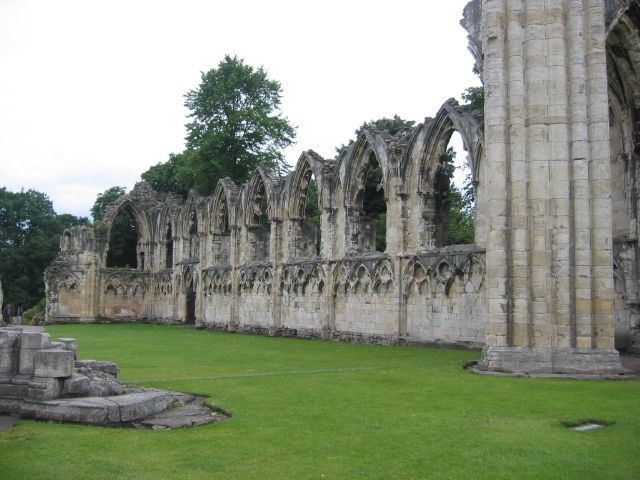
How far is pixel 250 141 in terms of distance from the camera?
3912 cm

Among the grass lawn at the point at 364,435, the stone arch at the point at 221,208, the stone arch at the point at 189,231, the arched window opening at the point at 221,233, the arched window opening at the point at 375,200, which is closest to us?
the grass lawn at the point at 364,435

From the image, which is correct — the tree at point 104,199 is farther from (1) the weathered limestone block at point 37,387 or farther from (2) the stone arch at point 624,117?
(1) the weathered limestone block at point 37,387

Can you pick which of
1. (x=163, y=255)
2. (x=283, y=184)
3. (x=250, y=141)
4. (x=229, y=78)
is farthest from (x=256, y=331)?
(x=229, y=78)

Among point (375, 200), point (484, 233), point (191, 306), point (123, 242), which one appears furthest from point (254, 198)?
point (123, 242)

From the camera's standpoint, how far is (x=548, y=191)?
39.8 ft

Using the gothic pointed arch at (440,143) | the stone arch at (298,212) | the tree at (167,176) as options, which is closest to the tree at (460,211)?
the stone arch at (298,212)

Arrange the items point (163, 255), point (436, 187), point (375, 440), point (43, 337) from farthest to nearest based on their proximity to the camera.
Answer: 1. point (163, 255)
2. point (436, 187)
3. point (43, 337)
4. point (375, 440)

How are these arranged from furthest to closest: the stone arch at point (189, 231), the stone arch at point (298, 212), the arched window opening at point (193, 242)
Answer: the arched window opening at point (193, 242) → the stone arch at point (189, 231) → the stone arch at point (298, 212)

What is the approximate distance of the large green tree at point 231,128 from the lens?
38.2m

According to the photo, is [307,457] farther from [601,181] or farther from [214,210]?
[214,210]

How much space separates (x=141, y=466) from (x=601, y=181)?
9.35m

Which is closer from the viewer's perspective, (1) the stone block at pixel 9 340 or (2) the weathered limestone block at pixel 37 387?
(2) the weathered limestone block at pixel 37 387

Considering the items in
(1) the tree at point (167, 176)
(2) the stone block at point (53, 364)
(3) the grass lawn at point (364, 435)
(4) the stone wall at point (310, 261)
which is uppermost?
(1) the tree at point (167, 176)

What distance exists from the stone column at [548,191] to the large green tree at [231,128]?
2592cm
